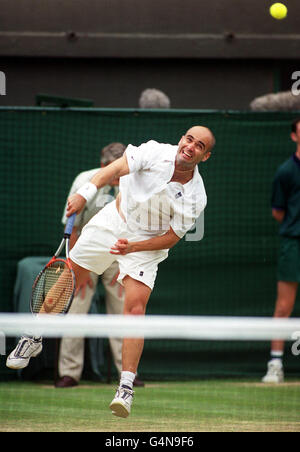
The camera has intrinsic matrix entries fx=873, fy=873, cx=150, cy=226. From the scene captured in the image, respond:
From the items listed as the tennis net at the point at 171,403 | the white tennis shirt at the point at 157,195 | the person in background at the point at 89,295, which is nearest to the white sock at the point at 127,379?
the tennis net at the point at 171,403

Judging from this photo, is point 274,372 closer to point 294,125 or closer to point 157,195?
point 294,125

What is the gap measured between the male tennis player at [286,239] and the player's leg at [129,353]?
7.87ft

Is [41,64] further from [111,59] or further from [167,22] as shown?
[167,22]

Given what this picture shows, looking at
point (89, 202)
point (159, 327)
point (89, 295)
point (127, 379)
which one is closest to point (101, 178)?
point (127, 379)

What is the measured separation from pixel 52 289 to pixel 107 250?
1.45 feet

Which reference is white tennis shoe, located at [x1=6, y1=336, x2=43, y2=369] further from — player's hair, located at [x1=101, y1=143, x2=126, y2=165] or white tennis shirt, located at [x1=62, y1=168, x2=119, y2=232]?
player's hair, located at [x1=101, y1=143, x2=126, y2=165]

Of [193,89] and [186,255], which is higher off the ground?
[193,89]

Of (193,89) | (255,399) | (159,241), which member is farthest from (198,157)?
(193,89)

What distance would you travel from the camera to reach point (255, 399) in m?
6.38

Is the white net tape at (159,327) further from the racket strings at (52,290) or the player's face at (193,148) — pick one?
the player's face at (193,148)

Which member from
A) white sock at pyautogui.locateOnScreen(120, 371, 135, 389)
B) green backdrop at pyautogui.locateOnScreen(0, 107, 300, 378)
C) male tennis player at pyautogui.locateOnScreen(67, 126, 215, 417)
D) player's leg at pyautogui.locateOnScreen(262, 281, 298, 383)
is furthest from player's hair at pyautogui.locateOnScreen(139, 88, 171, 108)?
white sock at pyautogui.locateOnScreen(120, 371, 135, 389)

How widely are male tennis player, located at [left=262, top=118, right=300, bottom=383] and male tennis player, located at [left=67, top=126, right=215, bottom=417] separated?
2095 millimetres

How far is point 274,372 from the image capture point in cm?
721

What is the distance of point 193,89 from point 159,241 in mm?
4416
